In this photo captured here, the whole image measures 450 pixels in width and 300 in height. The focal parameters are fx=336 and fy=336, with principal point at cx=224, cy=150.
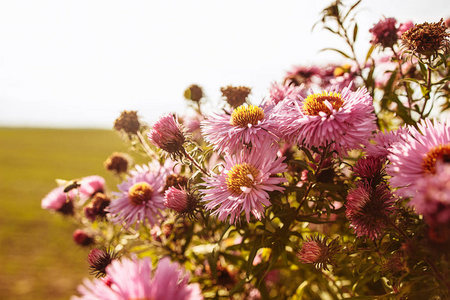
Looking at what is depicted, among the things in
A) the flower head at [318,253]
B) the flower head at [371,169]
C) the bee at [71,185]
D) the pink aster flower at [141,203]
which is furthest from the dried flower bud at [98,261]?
the flower head at [371,169]

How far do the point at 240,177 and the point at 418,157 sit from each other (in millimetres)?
269

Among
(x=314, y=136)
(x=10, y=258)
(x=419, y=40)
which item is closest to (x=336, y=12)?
(x=419, y=40)

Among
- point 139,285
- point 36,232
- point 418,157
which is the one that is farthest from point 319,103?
point 36,232

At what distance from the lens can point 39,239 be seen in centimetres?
317

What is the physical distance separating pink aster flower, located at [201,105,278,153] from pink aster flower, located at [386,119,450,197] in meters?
0.20

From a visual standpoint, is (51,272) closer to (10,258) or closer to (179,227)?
(10,258)

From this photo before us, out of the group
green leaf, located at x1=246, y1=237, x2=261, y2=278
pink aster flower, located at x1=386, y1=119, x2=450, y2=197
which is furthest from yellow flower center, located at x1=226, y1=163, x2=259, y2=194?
pink aster flower, located at x1=386, y1=119, x2=450, y2=197

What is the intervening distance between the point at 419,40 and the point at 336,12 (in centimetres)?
24

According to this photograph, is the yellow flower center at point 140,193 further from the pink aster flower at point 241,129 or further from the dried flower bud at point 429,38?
the dried flower bud at point 429,38

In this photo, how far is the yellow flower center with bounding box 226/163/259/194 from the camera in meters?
0.58

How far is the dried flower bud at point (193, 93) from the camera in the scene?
3.10 ft

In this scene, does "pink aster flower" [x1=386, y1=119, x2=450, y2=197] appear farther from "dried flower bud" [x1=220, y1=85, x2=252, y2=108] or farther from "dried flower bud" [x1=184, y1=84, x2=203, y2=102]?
"dried flower bud" [x1=184, y1=84, x2=203, y2=102]

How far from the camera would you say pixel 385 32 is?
0.73m

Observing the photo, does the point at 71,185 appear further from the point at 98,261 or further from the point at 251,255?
the point at 251,255
